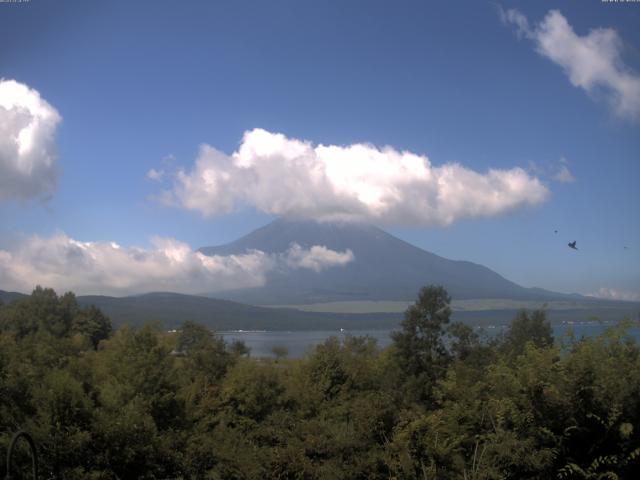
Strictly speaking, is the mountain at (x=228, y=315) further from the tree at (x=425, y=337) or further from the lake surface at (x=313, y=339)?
the tree at (x=425, y=337)

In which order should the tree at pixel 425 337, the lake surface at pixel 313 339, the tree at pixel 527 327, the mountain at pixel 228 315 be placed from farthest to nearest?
1. the mountain at pixel 228 315
2. the tree at pixel 527 327
3. the tree at pixel 425 337
4. the lake surface at pixel 313 339

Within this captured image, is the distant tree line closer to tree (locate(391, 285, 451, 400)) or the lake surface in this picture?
the lake surface

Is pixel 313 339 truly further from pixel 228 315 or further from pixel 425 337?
pixel 425 337

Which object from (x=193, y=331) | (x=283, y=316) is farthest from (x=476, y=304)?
(x=193, y=331)

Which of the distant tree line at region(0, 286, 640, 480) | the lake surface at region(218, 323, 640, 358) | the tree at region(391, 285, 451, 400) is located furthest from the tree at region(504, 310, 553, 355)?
the distant tree line at region(0, 286, 640, 480)

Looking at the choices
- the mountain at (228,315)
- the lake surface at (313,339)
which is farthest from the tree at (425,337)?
the mountain at (228,315)

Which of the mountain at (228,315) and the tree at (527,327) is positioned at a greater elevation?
the tree at (527,327)

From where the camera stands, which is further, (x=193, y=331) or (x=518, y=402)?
(x=193, y=331)

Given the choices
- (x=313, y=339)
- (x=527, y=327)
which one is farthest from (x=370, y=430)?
(x=313, y=339)

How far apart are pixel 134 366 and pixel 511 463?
13.1 m

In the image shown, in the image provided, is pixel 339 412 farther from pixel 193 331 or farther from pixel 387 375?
pixel 193 331

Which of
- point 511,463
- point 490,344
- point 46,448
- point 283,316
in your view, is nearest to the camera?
point 511,463

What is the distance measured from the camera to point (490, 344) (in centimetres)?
3703

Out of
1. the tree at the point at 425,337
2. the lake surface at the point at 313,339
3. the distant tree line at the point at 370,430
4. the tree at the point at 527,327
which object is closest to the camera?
the distant tree line at the point at 370,430
